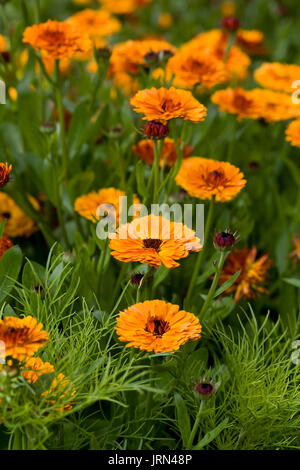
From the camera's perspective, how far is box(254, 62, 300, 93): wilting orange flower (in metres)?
1.47

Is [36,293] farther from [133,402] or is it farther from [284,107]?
[284,107]

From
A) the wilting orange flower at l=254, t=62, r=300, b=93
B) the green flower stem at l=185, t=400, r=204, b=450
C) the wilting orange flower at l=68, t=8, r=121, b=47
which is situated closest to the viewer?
the green flower stem at l=185, t=400, r=204, b=450

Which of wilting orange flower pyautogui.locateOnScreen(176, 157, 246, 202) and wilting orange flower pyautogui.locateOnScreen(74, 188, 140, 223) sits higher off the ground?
wilting orange flower pyautogui.locateOnScreen(176, 157, 246, 202)

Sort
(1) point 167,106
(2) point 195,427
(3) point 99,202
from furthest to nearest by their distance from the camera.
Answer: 1. (3) point 99,202
2. (1) point 167,106
3. (2) point 195,427

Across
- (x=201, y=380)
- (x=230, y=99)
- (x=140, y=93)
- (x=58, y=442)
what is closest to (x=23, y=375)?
(x=58, y=442)

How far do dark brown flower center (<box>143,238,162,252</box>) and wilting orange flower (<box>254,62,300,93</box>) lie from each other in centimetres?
75

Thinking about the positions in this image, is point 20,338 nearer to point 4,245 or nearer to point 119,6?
point 4,245

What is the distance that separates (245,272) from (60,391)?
515mm

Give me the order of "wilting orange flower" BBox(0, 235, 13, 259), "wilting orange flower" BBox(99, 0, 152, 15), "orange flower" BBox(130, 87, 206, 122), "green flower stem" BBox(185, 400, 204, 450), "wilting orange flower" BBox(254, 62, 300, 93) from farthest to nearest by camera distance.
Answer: "wilting orange flower" BBox(99, 0, 152, 15) → "wilting orange flower" BBox(254, 62, 300, 93) → "wilting orange flower" BBox(0, 235, 13, 259) → "orange flower" BBox(130, 87, 206, 122) → "green flower stem" BBox(185, 400, 204, 450)

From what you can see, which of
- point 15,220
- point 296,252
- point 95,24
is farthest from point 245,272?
point 95,24

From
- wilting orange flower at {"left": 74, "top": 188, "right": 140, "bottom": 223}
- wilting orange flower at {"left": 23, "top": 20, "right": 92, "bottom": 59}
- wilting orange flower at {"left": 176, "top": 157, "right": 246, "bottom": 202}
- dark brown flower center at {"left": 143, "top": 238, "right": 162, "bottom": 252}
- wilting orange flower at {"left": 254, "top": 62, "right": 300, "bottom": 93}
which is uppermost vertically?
wilting orange flower at {"left": 23, "top": 20, "right": 92, "bottom": 59}

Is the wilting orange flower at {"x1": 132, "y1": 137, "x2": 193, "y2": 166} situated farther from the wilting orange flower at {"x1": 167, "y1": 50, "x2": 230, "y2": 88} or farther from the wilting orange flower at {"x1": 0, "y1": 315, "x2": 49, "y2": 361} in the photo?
the wilting orange flower at {"x1": 0, "y1": 315, "x2": 49, "y2": 361}

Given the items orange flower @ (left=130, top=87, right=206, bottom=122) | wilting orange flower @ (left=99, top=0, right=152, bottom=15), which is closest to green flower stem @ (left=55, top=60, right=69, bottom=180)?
orange flower @ (left=130, top=87, right=206, bottom=122)

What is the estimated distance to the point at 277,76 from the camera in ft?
4.94
